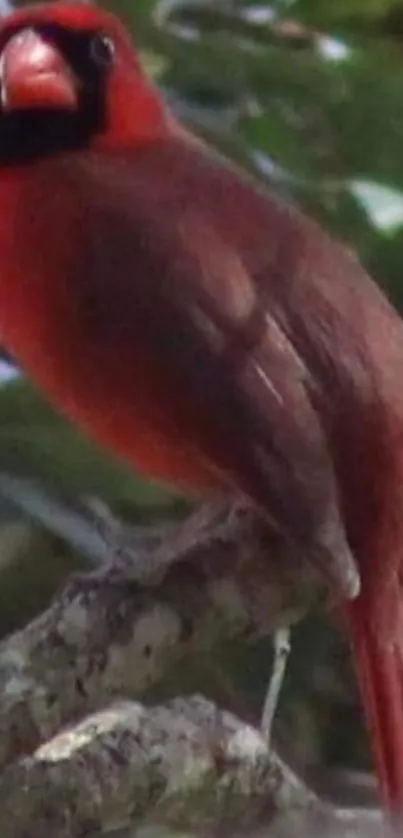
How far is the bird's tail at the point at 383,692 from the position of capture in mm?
1068

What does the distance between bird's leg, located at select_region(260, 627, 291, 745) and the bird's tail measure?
50 mm

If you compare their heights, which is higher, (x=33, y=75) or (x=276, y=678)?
(x=33, y=75)

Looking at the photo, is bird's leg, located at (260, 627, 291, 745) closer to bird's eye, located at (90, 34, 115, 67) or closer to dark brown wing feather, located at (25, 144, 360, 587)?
dark brown wing feather, located at (25, 144, 360, 587)

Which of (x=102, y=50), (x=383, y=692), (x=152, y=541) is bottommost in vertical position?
(x=383, y=692)

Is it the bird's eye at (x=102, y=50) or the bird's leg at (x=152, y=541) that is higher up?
the bird's eye at (x=102, y=50)

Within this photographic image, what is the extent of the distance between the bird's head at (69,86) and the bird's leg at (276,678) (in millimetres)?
379

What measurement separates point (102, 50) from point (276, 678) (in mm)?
472

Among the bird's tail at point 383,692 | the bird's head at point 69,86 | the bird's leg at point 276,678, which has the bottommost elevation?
the bird's tail at point 383,692

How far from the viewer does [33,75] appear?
3.38 feet

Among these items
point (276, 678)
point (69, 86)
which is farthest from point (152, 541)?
point (69, 86)

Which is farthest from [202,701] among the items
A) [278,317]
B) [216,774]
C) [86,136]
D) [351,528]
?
[86,136]

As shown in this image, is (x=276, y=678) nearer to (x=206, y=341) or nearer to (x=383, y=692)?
(x=383, y=692)

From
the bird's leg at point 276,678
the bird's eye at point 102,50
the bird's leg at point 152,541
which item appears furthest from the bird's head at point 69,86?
the bird's leg at point 276,678

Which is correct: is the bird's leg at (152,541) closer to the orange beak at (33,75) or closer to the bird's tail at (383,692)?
the bird's tail at (383,692)
